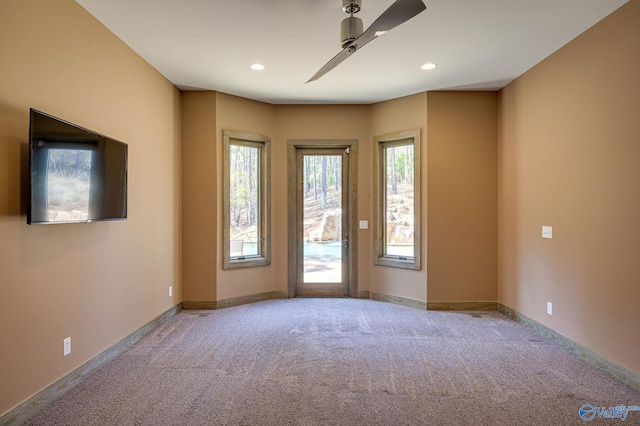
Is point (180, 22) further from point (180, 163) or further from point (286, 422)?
point (286, 422)

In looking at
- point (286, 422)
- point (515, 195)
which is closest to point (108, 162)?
point (286, 422)

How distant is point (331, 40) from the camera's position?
349 cm

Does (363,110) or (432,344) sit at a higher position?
(363,110)

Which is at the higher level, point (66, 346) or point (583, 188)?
point (583, 188)

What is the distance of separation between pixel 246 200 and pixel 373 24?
3536mm

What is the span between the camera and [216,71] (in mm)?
4238

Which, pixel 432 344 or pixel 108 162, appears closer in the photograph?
pixel 108 162

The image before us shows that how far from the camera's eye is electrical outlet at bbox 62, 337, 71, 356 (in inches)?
107

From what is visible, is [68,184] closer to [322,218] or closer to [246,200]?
[246,200]

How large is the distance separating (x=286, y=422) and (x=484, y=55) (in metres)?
3.70

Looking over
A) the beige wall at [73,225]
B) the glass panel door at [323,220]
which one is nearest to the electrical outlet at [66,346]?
the beige wall at [73,225]

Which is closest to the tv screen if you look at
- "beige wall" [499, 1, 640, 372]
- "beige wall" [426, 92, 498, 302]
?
"beige wall" [426, 92, 498, 302]

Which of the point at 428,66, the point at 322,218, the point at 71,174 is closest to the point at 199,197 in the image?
the point at 322,218

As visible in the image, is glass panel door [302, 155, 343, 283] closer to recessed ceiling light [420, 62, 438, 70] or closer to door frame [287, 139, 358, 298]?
door frame [287, 139, 358, 298]
